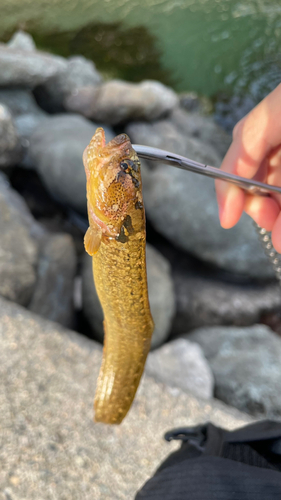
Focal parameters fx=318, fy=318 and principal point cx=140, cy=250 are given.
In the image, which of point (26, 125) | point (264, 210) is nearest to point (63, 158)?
point (26, 125)

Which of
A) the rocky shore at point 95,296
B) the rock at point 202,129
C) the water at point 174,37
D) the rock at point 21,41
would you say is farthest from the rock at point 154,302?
the rock at point 21,41

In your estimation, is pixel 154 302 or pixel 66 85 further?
pixel 66 85

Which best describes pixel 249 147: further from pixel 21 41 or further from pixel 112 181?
pixel 21 41

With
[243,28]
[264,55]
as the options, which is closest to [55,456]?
[264,55]

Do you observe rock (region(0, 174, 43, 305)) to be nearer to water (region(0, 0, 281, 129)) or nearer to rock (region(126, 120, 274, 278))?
rock (region(126, 120, 274, 278))

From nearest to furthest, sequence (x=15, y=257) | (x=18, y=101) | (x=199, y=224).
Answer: (x=15, y=257), (x=199, y=224), (x=18, y=101)

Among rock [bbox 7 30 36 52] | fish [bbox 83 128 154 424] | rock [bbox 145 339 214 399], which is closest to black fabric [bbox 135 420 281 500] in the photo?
fish [bbox 83 128 154 424]

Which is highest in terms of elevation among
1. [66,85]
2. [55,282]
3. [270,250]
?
[270,250]
